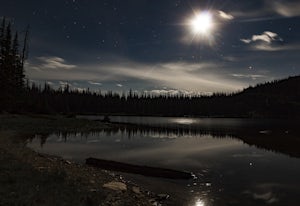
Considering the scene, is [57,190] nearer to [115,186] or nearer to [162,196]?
[115,186]

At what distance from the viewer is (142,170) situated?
24594 mm

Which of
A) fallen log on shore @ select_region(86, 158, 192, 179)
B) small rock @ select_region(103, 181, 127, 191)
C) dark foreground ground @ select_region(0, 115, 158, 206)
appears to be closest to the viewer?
dark foreground ground @ select_region(0, 115, 158, 206)

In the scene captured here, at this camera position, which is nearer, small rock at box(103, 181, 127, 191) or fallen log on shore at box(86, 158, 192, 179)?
small rock at box(103, 181, 127, 191)

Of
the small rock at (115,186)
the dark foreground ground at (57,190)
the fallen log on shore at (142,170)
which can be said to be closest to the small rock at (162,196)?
the dark foreground ground at (57,190)

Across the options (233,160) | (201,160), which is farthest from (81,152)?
(233,160)

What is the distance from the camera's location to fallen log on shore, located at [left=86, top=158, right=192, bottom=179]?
2352 centimetres

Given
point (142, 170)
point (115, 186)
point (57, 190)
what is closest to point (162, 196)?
point (115, 186)

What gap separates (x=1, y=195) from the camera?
11727 mm

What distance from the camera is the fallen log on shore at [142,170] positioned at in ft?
77.2

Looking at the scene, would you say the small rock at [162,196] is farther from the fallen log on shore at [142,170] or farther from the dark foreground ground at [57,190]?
the fallen log on shore at [142,170]

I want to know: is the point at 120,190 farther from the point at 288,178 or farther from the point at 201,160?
the point at 201,160

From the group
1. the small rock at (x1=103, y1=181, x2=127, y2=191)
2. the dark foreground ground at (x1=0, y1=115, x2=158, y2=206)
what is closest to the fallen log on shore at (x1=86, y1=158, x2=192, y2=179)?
the dark foreground ground at (x1=0, y1=115, x2=158, y2=206)

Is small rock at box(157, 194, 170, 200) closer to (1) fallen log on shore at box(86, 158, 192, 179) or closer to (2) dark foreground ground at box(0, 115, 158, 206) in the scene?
(2) dark foreground ground at box(0, 115, 158, 206)

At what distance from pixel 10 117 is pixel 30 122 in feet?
12.5
